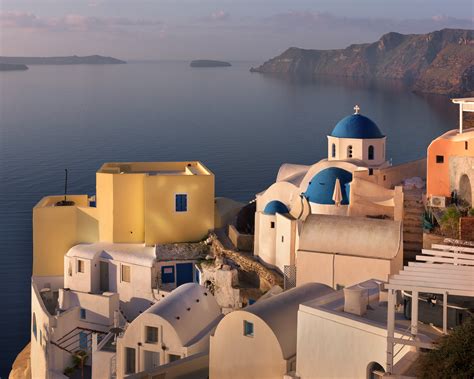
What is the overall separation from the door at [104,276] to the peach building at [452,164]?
731cm

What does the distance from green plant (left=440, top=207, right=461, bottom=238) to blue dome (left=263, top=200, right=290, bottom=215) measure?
3.47 m

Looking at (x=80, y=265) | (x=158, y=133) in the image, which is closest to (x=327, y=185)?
(x=80, y=265)

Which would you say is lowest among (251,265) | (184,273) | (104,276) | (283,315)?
(104,276)

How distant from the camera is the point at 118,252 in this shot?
1991 centimetres

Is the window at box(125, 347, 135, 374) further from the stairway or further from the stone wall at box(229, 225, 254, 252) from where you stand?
the stairway

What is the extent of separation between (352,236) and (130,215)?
6.25 metres

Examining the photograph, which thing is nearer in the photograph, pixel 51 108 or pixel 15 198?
pixel 15 198

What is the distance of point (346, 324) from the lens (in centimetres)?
1010

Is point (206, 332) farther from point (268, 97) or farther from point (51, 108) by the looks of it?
point (268, 97)

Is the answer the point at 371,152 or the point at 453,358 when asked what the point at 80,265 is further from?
the point at 453,358

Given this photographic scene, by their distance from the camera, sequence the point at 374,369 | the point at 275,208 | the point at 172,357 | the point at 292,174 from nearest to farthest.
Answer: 1. the point at 374,369
2. the point at 172,357
3. the point at 275,208
4. the point at 292,174

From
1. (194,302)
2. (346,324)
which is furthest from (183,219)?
(346,324)

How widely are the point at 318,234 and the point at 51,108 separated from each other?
63.3 m

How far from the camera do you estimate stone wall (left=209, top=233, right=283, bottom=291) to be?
58.8ft
